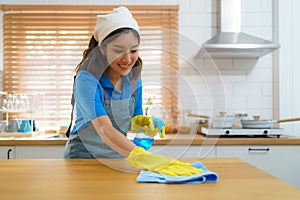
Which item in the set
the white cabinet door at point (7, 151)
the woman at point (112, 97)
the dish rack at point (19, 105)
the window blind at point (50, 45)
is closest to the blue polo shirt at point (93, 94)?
the woman at point (112, 97)

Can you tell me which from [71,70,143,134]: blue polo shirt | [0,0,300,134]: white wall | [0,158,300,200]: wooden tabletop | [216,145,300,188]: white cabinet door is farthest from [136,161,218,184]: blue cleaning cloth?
[0,0,300,134]: white wall

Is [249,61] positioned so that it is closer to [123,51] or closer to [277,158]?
[277,158]

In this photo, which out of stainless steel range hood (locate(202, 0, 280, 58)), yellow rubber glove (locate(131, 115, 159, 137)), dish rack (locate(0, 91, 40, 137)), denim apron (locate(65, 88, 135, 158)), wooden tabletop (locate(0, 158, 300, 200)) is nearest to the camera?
wooden tabletop (locate(0, 158, 300, 200))

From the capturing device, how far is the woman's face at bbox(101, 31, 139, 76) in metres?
1.10

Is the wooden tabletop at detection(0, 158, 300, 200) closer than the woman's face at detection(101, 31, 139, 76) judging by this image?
Yes

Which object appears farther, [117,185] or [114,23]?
[114,23]

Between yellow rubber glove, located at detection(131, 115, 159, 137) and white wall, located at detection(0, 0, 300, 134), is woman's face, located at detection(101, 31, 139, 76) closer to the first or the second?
yellow rubber glove, located at detection(131, 115, 159, 137)

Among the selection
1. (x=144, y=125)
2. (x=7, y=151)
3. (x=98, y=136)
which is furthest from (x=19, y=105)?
(x=144, y=125)

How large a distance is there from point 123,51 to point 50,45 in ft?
6.89

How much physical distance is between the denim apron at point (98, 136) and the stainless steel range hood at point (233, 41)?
1.28 m

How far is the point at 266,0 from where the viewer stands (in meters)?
3.04

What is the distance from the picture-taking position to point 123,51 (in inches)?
43.3

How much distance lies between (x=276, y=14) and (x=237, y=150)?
1172 millimetres

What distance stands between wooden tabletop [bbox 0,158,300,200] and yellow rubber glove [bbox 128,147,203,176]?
40 millimetres
